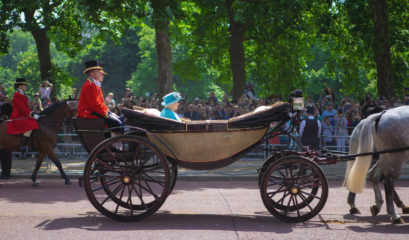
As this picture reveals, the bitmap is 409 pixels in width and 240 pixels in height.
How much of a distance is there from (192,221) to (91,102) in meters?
2.36

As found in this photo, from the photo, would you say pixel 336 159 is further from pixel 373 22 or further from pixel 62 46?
pixel 62 46

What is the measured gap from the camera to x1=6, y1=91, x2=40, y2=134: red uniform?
1127cm

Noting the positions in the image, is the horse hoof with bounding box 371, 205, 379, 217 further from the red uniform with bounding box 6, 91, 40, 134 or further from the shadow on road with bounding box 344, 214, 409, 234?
the red uniform with bounding box 6, 91, 40, 134

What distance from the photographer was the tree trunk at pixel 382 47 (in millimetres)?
18328

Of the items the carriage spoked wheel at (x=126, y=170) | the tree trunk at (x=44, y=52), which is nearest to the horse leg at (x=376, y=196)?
the carriage spoked wheel at (x=126, y=170)

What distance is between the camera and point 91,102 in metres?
7.59

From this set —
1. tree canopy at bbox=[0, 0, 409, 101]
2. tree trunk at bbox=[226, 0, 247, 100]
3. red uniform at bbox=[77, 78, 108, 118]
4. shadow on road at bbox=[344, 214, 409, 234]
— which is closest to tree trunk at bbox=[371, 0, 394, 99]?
tree canopy at bbox=[0, 0, 409, 101]

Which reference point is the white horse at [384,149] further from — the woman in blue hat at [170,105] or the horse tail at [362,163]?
the woman in blue hat at [170,105]

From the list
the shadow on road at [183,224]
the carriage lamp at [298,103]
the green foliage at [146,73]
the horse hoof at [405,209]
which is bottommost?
the shadow on road at [183,224]

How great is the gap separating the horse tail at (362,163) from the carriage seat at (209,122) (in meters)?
1.31

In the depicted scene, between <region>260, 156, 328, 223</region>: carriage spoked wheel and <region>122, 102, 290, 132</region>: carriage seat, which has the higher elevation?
<region>122, 102, 290, 132</region>: carriage seat

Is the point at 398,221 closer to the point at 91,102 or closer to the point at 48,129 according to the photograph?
the point at 91,102

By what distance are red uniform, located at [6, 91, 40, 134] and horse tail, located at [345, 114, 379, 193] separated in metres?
7.13

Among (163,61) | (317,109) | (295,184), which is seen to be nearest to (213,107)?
(163,61)
